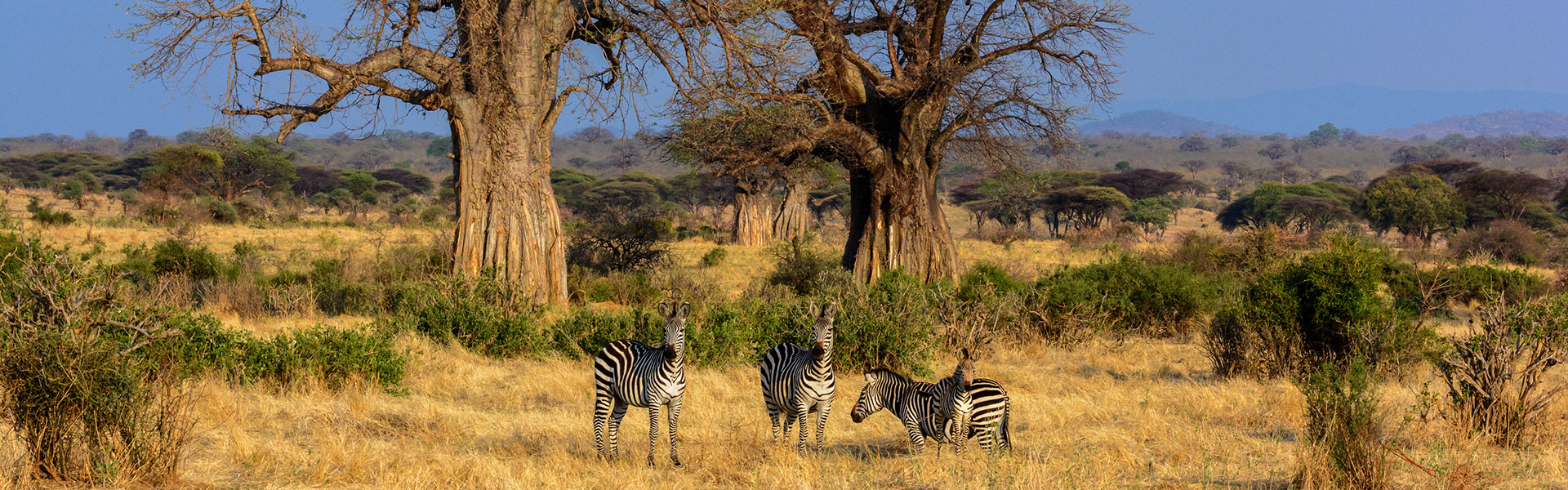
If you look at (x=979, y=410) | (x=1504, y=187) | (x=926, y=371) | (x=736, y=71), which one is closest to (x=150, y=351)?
(x=979, y=410)

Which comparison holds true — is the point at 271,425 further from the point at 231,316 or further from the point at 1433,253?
the point at 1433,253

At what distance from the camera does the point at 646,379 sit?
5484 mm

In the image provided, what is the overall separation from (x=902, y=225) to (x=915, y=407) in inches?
337

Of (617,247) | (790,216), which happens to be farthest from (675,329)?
(790,216)

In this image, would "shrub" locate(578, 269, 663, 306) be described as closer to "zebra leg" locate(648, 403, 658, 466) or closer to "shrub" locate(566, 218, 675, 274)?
"shrub" locate(566, 218, 675, 274)

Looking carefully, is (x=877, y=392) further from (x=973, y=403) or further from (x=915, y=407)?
(x=973, y=403)

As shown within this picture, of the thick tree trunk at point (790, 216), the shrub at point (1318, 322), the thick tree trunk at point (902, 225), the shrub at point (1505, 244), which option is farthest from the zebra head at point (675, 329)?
the shrub at point (1505, 244)

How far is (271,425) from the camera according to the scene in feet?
21.8

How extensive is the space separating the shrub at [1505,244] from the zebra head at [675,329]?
2762 centimetres

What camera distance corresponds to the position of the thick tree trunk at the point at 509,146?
11891 mm

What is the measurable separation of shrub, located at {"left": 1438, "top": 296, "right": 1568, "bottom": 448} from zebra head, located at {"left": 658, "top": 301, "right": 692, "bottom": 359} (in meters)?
4.76

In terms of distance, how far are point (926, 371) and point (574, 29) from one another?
653cm

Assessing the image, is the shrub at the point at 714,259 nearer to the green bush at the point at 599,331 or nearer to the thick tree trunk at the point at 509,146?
the thick tree trunk at the point at 509,146

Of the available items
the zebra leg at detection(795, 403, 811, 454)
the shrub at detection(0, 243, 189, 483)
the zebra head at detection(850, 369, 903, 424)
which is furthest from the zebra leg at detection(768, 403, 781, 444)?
the shrub at detection(0, 243, 189, 483)
